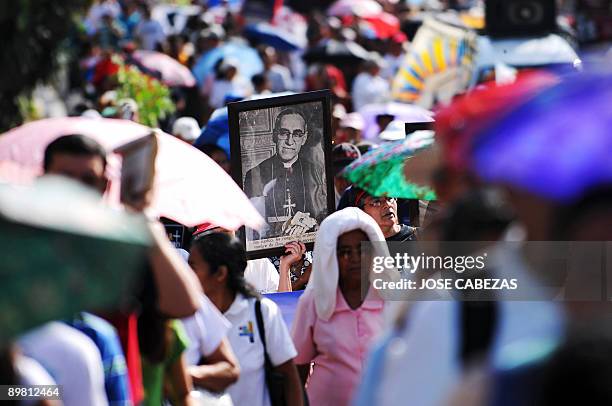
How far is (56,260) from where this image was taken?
261cm

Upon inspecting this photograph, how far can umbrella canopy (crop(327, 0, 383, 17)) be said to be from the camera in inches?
948

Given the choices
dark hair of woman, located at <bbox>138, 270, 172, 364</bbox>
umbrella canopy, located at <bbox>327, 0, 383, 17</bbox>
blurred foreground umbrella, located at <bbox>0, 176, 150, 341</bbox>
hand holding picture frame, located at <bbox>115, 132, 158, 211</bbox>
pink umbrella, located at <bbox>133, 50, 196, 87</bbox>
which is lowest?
dark hair of woman, located at <bbox>138, 270, 172, 364</bbox>

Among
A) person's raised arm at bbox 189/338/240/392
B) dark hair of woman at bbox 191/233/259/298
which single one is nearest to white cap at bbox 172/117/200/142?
dark hair of woman at bbox 191/233/259/298

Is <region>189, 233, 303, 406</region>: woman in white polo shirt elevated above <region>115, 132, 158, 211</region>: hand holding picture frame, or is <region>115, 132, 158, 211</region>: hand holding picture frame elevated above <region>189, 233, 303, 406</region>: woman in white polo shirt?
<region>115, 132, 158, 211</region>: hand holding picture frame

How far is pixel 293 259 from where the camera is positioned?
23.8 ft

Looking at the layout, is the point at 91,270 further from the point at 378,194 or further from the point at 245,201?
the point at 378,194

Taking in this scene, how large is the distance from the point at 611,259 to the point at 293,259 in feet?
13.2

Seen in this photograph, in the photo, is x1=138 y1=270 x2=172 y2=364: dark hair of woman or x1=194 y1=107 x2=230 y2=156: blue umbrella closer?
x1=138 y1=270 x2=172 y2=364: dark hair of woman

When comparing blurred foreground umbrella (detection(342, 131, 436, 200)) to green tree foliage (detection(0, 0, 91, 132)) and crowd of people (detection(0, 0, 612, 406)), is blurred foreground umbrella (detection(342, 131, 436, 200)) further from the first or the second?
green tree foliage (detection(0, 0, 91, 132))

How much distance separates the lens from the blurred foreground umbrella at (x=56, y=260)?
259cm

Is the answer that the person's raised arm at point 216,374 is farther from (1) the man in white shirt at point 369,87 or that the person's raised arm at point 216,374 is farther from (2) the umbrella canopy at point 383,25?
(2) the umbrella canopy at point 383,25

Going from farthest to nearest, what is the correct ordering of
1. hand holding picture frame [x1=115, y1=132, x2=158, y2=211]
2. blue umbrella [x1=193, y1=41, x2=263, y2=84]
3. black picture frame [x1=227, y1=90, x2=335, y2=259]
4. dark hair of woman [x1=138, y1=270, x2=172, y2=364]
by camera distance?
blue umbrella [x1=193, y1=41, x2=263, y2=84] < black picture frame [x1=227, y1=90, x2=335, y2=259] < dark hair of woman [x1=138, y1=270, x2=172, y2=364] < hand holding picture frame [x1=115, y1=132, x2=158, y2=211]

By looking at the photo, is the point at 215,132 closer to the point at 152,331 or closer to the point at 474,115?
the point at 152,331

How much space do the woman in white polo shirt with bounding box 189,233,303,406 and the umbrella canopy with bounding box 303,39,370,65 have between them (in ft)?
44.6
